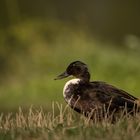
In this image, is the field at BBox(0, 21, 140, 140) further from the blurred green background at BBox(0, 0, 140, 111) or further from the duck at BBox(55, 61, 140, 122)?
the duck at BBox(55, 61, 140, 122)

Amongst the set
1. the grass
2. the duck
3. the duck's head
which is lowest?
the grass

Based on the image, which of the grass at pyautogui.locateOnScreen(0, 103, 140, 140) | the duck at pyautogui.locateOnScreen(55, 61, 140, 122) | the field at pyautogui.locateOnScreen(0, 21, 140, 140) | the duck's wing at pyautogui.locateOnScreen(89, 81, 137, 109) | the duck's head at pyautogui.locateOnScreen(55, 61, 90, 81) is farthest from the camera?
the field at pyautogui.locateOnScreen(0, 21, 140, 140)

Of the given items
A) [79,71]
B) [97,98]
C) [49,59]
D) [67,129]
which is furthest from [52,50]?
[67,129]

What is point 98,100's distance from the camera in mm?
14008

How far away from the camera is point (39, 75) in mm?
23734

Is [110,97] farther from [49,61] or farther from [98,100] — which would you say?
[49,61]

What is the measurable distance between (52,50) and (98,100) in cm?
1051

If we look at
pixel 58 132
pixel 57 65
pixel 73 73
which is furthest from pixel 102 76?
pixel 58 132

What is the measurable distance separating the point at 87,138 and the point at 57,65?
12465mm

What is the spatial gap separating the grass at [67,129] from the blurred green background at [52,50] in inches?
321

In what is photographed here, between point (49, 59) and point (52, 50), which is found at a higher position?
point (52, 50)

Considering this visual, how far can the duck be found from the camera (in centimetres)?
1373

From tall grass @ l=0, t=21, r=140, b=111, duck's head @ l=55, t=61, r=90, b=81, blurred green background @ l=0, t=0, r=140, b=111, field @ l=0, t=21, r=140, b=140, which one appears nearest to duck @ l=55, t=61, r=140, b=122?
duck's head @ l=55, t=61, r=90, b=81

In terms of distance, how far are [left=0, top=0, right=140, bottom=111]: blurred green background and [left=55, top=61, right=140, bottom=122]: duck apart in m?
7.17
